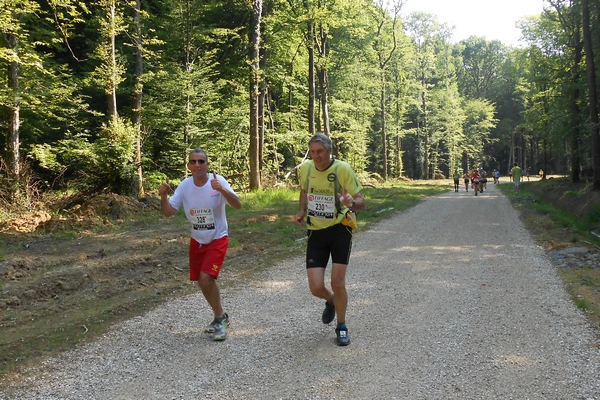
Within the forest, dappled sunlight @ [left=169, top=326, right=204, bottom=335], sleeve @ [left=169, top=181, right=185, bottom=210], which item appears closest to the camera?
sleeve @ [left=169, top=181, right=185, bottom=210]

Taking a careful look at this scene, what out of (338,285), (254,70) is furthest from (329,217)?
(254,70)

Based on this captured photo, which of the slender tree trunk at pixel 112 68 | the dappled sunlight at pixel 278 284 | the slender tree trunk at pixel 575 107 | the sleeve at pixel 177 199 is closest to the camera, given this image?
the sleeve at pixel 177 199

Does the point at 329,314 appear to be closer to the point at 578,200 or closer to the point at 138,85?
the point at 138,85

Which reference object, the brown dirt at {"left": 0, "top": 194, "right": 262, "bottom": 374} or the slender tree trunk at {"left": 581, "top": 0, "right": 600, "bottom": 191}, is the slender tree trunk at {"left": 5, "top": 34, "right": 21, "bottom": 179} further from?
the slender tree trunk at {"left": 581, "top": 0, "right": 600, "bottom": 191}

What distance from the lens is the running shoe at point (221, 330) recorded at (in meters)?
4.98

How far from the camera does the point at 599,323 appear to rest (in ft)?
17.5

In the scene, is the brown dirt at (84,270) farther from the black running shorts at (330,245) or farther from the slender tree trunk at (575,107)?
the slender tree trunk at (575,107)

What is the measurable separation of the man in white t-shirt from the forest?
647 centimetres

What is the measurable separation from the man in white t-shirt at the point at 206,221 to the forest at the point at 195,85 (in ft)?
21.2

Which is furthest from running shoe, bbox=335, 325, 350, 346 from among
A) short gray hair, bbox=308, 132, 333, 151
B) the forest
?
the forest

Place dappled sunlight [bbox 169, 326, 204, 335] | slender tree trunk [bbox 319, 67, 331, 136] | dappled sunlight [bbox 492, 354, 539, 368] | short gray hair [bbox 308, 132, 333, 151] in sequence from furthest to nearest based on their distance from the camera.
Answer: slender tree trunk [bbox 319, 67, 331, 136] → dappled sunlight [bbox 169, 326, 204, 335] → short gray hair [bbox 308, 132, 333, 151] → dappled sunlight [bbox 492, 354, 539, 368]

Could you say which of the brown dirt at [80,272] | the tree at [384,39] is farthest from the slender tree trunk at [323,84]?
the brown dirt at [80,272]

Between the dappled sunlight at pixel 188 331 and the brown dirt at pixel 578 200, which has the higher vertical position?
the brown dirt at pixel 578 200

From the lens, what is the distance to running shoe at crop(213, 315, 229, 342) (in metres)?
4.98
